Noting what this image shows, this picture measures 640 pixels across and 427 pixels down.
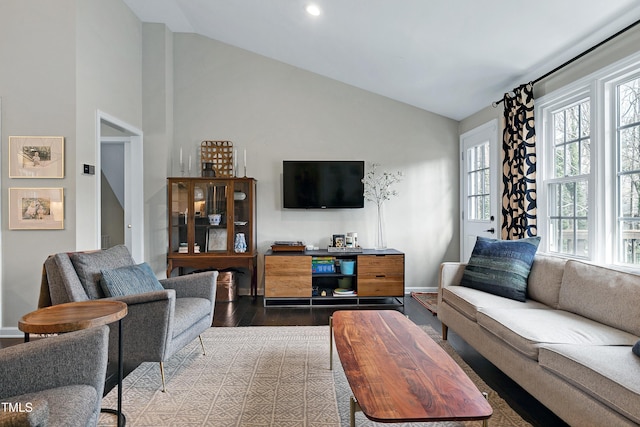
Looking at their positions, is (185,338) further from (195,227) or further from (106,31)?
(106,31)

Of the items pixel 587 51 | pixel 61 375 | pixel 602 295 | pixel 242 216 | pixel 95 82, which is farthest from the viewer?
pixel 242 216

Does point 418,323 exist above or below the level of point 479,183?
below

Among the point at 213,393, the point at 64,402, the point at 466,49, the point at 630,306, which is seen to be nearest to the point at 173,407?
the point at 213,393

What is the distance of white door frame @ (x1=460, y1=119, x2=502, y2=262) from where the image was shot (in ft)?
12.8

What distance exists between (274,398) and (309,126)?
3.38 m

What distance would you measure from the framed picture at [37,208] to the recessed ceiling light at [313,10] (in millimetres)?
2664

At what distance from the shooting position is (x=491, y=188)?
13.1ft

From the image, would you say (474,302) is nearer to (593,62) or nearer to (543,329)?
(543,329)

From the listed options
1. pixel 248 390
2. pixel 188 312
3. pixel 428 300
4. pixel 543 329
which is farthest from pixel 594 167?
pixel 188 312

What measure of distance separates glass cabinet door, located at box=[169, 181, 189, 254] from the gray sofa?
299 cm

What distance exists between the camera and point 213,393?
2170mm

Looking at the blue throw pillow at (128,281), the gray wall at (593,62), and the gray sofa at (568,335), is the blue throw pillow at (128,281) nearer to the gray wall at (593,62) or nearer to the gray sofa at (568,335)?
the gray sofa at (568,335)

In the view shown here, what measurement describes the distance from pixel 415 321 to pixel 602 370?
2.20 metres

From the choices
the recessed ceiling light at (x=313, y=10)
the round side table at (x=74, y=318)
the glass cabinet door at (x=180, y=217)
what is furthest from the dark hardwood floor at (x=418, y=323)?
the recessed ceiling light at (x=313, y=10)
